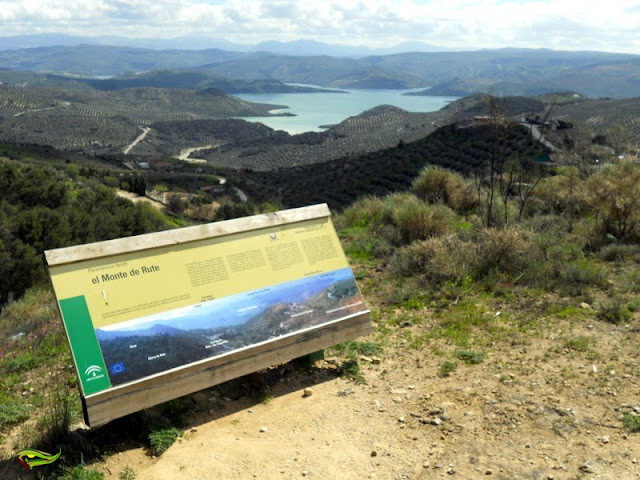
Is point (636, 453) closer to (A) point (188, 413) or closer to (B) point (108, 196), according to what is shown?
(A) point (188, 413)

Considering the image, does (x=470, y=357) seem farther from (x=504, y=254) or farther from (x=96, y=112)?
(x=96, y=112)

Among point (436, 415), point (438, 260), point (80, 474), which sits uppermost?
point (80, 474)

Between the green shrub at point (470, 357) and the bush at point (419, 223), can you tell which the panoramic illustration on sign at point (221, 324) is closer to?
the green shrub at point (470, 357)

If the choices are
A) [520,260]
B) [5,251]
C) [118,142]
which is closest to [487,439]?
[520,260]

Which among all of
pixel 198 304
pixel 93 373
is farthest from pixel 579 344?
pixel 93 373

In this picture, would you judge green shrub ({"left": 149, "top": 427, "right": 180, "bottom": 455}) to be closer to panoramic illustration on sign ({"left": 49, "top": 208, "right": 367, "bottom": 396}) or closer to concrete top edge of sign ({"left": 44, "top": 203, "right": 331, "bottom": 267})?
panoramic illustration on sign ({"left": 49, "top": 208, "right": 367, "bottom": 396})

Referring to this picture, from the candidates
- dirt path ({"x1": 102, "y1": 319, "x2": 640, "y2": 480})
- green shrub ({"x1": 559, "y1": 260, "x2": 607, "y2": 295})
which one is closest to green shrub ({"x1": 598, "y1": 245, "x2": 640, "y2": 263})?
green shrub ({"x1": 559, "y1": 260, "x2": 607, "y2": 295})
